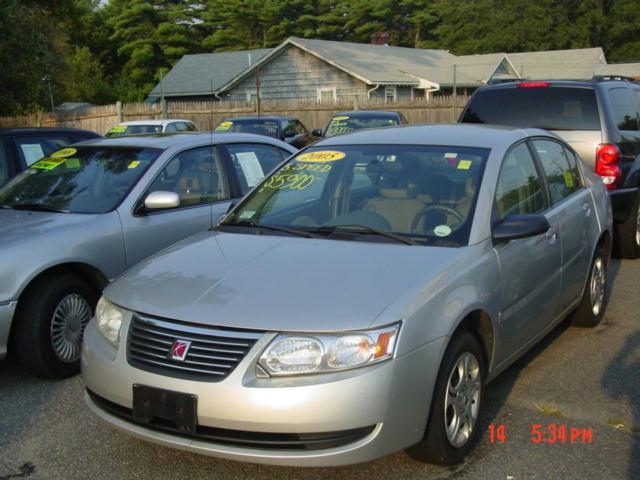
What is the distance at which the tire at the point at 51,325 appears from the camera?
4.82 metres

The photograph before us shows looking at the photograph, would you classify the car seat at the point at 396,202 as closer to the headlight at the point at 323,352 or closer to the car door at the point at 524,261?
the car door at the point at 524,261

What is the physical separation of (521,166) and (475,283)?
1328 millimetres

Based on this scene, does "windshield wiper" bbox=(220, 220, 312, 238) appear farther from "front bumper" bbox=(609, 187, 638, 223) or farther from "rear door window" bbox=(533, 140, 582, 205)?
"front bumper" bbox=(609, 187, 638, 223)

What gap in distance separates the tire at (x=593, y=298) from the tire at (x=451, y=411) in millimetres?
2167

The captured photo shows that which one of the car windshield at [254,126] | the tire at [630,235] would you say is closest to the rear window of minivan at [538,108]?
the tire at [630,235]

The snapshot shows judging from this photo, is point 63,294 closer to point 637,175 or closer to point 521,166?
point 521,166

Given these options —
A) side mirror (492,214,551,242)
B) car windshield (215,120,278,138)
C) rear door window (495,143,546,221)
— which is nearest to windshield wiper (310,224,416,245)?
side mirror (492,214,551,242)

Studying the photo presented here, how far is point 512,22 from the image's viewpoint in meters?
60.1

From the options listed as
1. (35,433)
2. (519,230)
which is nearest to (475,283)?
(519,230)

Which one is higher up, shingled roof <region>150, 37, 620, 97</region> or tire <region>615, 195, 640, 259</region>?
shingled roof <region>150, 37, 620, 97</region>

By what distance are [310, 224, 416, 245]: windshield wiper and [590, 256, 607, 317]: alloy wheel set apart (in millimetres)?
2344

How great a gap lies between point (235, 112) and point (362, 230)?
79.1 ft

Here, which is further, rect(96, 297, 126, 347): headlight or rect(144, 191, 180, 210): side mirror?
rect(144, 191, 180, 210): side mirror

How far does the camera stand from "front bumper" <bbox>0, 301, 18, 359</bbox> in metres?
4.66
